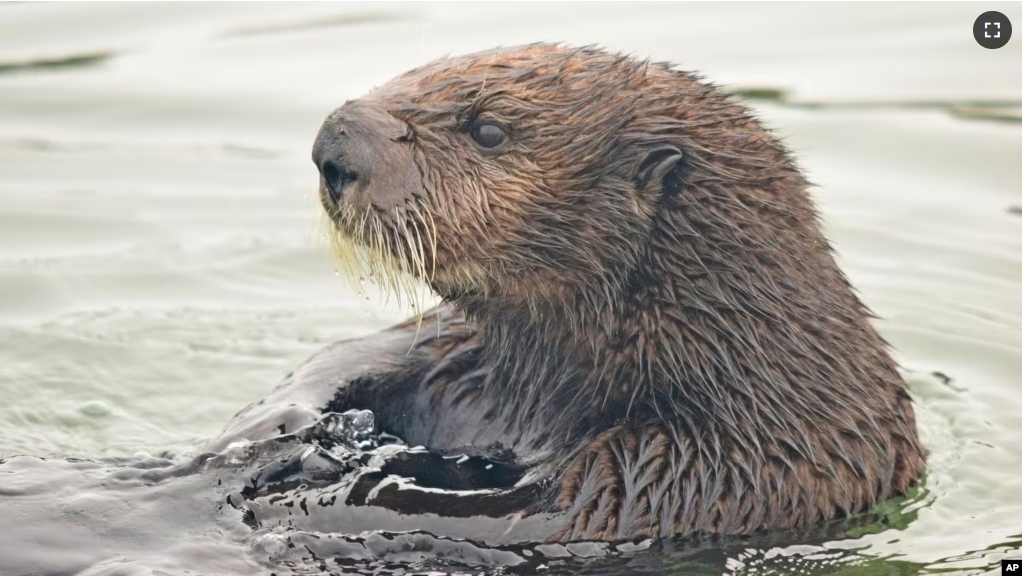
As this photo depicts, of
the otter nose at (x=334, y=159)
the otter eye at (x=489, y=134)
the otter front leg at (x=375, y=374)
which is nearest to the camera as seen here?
the otter nose at (x=334, y=159)

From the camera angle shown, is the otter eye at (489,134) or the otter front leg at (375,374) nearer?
the otter eye at (489,134)

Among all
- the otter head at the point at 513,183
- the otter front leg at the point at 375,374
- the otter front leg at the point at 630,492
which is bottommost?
the otter front leg at the point at 630,492

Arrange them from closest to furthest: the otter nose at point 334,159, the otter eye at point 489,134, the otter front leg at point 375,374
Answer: the otter nose at point 334,159 < the otter eye at point 489,134 < the otter front leg at point 375,374

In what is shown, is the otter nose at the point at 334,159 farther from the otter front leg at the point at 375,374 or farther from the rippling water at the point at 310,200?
the rippling water at the point at 310,200

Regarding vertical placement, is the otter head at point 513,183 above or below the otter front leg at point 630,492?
above

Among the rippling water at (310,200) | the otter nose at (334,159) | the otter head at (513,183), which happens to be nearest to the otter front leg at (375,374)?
the otter head at (513,183)

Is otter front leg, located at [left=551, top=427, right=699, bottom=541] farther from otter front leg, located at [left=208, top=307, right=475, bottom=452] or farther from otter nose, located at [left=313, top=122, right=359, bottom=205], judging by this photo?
otter nose, located at [left=313, top=122, right=359, bottom=205]

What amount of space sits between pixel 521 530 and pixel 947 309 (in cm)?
393

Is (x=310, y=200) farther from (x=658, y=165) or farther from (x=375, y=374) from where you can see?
(x=658, y=165)

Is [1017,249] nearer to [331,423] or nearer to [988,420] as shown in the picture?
[988,420]

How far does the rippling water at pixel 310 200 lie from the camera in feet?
21.8

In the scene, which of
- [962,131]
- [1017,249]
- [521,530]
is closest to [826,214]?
[1017,249]

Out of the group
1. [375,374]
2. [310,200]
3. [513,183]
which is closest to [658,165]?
[513,183]

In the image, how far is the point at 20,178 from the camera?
380 inches
